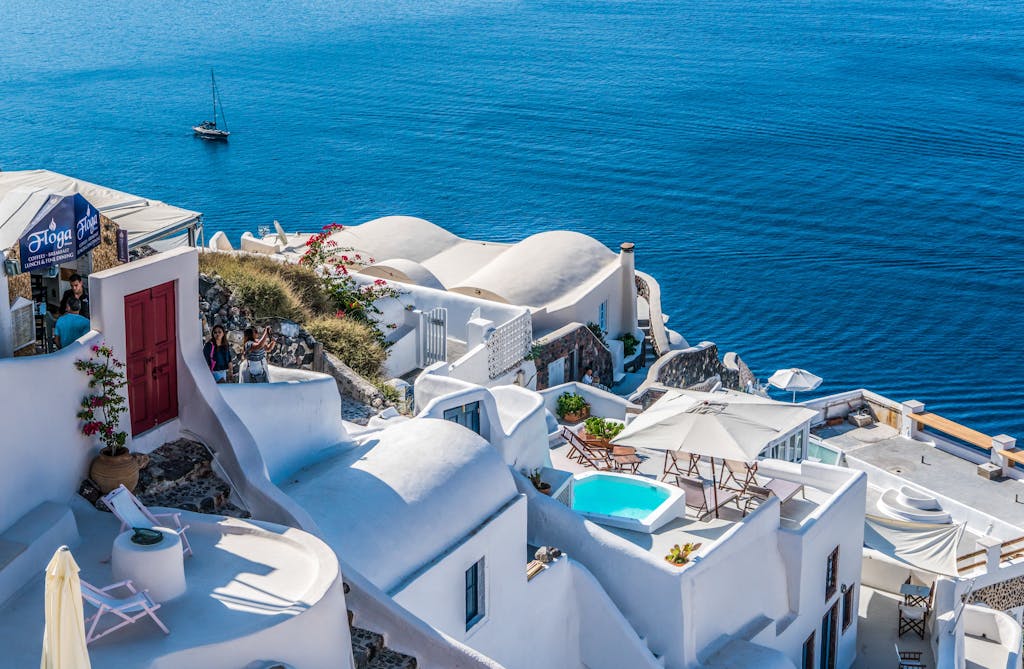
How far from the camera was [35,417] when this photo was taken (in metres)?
11.8

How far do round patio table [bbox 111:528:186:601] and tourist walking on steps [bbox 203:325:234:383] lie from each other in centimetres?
453

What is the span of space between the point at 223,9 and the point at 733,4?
64902 millimetres

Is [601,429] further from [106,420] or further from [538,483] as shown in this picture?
[106,420]

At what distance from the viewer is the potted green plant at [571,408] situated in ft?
89.6

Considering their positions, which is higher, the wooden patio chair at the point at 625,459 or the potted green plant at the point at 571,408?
the wooden patio chair at the point at 625,459

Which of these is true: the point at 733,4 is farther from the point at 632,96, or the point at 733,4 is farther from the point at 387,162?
the point at 387,162

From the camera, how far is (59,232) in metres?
13.6

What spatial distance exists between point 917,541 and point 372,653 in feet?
61.1

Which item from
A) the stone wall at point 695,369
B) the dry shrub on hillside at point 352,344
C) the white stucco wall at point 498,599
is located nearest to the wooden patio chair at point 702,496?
the white stucco wall at point 498,599

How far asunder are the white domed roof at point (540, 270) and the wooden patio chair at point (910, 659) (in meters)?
14.9

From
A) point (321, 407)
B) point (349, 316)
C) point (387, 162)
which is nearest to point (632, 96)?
point (387, 162)

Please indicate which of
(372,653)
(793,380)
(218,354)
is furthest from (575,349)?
(372,653)

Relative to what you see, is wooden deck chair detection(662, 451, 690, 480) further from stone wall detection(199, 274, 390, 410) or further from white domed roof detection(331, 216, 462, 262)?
white domed roof detection(331, 216, 462, 262)

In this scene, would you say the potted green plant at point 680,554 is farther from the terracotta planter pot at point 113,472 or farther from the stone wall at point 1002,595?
the stone wall at point 1002,595
